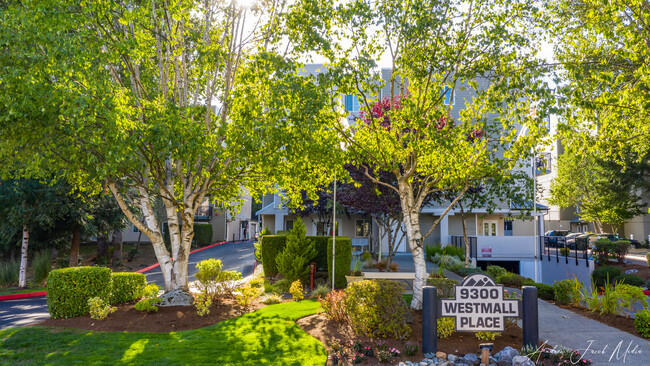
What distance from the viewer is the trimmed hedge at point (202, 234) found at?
3809 centimetres

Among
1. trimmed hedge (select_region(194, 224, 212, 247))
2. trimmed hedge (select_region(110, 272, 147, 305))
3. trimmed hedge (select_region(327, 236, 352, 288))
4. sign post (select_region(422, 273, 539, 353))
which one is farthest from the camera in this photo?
trimmed hedge (select_region(194, 224, 212, 247))

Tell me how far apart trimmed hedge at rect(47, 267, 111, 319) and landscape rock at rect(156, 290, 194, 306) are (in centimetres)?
132

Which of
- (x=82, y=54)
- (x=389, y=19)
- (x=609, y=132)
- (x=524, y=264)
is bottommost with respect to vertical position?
(x=524, y=264)

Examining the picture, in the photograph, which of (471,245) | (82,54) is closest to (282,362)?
(82,54)

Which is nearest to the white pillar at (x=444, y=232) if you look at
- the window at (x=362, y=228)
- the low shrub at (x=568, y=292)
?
the window at (x=362, y=228)

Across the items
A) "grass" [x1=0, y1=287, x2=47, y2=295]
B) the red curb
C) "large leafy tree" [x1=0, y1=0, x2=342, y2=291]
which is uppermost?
"large leafy tree" [x1=0, y1=0, x2=342, y2=291]

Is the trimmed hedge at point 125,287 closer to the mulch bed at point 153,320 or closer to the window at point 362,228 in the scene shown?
the mulch bed at point 153,320

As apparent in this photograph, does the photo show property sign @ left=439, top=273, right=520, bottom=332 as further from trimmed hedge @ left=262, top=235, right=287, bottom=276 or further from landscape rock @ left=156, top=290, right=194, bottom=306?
trimmed hedge @ left=262, top=235, right=287, bottom=276

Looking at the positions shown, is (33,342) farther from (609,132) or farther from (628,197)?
(628,197)

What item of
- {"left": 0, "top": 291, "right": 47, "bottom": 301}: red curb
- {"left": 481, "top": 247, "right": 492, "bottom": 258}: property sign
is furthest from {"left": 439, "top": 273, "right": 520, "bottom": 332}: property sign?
{"left": 481, "top": 247, "right": 492, "bottom": 258}: property sign

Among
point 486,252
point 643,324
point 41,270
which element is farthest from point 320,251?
point 41,270

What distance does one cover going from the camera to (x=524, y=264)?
74.9 feet

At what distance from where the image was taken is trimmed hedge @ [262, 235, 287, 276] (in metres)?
17.2

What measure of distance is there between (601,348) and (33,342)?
9825 mm
